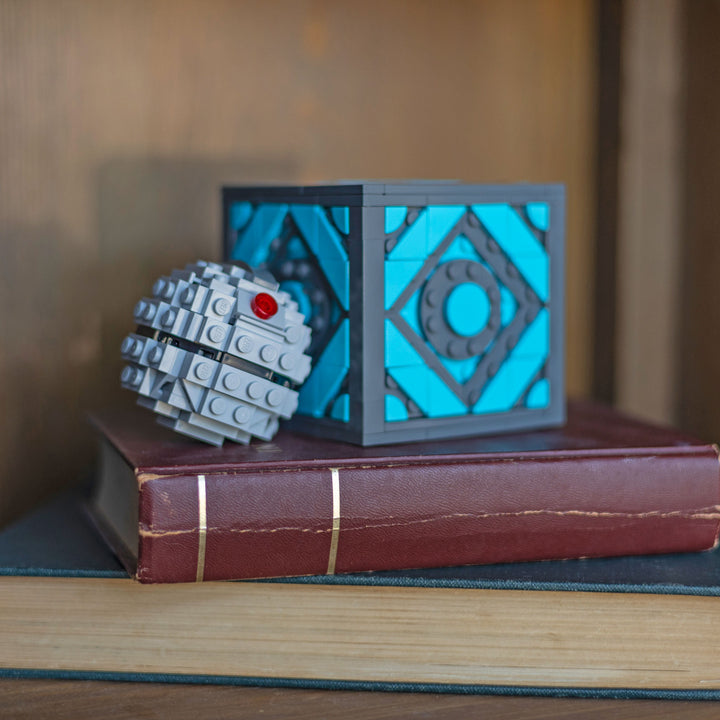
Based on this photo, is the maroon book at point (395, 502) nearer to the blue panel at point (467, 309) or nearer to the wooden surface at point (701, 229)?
the blue panel at point (467, 309)

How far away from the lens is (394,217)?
68 centimetres

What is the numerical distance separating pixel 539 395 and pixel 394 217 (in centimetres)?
20

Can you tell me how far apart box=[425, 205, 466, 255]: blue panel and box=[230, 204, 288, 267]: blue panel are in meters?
0.12

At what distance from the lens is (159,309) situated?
2.15 ft

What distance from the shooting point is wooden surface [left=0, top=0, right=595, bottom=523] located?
0.81 meters

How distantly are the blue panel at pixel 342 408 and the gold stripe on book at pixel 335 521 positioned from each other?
0.08m

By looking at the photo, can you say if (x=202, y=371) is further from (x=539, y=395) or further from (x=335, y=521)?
(x=539, y=395)

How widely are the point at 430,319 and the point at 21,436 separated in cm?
36

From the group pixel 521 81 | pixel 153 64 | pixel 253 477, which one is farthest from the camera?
pixel 521 81

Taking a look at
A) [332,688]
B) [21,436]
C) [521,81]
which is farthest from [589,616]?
[521,81]

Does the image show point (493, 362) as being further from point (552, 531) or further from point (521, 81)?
point (521, 81)

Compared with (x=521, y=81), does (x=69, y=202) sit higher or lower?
lower

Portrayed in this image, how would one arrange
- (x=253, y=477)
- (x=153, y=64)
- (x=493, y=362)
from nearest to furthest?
(x=253, y=477) → (x=493, y=362) → (x=153, y=64)

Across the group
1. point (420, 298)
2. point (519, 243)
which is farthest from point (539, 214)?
point (420, 298)
